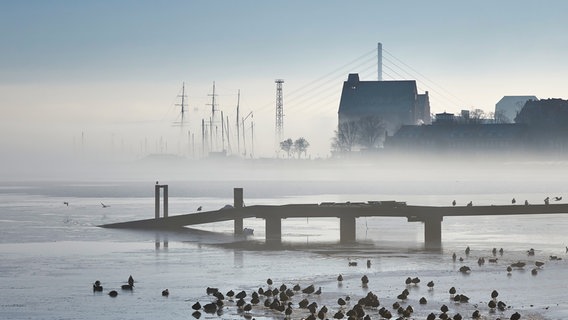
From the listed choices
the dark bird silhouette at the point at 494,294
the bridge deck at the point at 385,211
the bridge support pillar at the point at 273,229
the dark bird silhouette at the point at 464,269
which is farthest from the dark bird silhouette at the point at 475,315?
the bridge support pillar at the point at 273,229

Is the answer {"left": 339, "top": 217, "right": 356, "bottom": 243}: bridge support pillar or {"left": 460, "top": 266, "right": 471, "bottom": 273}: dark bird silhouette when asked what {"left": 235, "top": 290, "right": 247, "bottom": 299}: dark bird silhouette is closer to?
{"left": 460, "top": 266, "right": 471, "bottom": 273}: dark bird silhouette

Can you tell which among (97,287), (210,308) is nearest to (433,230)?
(97,287)

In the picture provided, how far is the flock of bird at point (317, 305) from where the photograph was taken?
32406mm

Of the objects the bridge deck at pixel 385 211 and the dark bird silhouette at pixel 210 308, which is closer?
the dark bird silhouette at pixel 210 308

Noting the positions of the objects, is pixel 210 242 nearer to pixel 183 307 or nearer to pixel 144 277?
pixel 144 277

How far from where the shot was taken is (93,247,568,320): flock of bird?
106 ft

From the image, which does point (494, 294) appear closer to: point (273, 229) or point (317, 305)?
point (317, 305)

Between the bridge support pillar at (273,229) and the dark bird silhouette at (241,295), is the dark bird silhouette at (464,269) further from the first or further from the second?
the bridge support pillar at (273,229)

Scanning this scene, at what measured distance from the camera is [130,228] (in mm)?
70812

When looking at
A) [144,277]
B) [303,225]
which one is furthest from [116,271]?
[303,225]

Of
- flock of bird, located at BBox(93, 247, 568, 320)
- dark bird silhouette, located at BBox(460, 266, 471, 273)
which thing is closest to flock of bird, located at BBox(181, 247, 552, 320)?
flock of bird, located at BBox(93, 247, 568, 320)

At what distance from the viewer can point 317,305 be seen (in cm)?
3500

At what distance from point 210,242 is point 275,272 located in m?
17.0

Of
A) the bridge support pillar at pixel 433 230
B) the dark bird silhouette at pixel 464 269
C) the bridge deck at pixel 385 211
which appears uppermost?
the bridge deck at pixel 385 211
